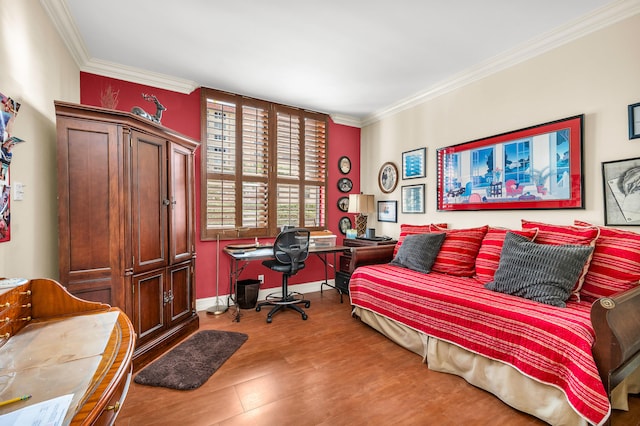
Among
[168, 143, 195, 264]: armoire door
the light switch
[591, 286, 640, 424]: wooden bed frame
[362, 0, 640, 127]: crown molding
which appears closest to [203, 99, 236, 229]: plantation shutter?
[168, 143, 195, 264]: armoire door

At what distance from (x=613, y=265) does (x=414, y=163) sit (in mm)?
2289

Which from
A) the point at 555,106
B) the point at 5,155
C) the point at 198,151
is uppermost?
the point at 555,106

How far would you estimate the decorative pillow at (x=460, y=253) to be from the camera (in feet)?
9.37

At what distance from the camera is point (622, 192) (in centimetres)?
218

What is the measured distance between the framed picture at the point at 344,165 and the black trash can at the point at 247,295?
2.23m

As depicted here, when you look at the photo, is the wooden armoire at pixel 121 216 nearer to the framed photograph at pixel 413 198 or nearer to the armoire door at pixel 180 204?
the armoire door at pixel 180 204

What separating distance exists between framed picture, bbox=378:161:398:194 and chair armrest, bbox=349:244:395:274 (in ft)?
3.52

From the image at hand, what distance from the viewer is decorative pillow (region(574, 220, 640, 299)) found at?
1.93 metres

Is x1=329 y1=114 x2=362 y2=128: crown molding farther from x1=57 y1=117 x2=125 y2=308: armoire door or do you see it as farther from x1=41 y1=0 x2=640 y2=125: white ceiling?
x1=57 y1=117 x2=125 y2=308: armoire door

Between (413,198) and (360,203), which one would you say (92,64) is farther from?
(413,198)

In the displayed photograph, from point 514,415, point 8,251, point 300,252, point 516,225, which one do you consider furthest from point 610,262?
point 8,251

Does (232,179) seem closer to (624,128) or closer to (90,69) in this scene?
(90,69)

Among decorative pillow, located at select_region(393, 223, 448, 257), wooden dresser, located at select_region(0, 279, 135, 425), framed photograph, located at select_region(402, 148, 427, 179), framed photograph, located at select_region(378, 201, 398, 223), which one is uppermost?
framed photograph, located at select_region(402, 148, 427, 179)

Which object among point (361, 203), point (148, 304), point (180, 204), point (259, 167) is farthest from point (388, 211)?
point (148, 304)
